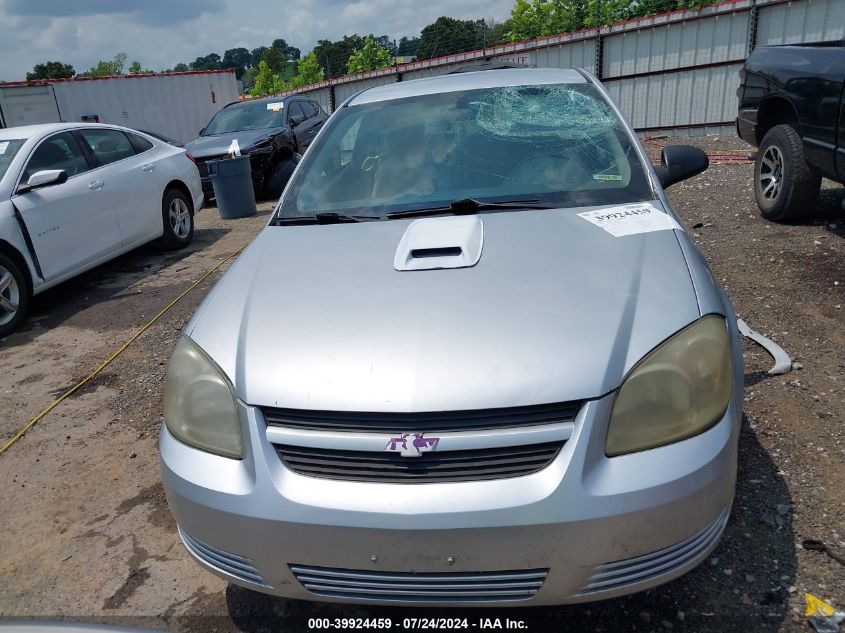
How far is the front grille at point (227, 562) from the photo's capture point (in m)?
1.81

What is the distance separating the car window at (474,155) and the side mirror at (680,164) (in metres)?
0.35

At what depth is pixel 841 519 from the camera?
Result: 2.40 m

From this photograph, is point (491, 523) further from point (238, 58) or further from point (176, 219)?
point (238, 58)

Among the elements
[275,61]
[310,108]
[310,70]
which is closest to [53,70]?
[275,61]

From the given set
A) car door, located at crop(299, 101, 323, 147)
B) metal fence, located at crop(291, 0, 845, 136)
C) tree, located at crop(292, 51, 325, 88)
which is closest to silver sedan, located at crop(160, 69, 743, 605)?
car door, located at crop(299, 101, 323, 147)

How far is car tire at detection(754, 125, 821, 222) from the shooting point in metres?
5.49

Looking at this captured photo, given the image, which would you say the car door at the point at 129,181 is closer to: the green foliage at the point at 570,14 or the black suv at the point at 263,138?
the black suv at the point at 263,138

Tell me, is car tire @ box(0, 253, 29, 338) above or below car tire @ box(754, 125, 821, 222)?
below

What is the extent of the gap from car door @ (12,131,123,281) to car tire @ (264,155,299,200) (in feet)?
14.4

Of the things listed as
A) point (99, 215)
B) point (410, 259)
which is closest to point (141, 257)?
point (99, 215)

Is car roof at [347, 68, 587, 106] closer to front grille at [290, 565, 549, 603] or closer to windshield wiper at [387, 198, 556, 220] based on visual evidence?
windshield wiper at [387, 198, 556, 220]

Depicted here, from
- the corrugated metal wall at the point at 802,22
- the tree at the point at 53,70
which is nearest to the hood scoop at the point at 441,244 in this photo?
the corrugated metal wall at the point at 802,22

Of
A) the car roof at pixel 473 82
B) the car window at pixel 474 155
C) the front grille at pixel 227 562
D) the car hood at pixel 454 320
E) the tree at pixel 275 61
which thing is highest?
the tree at pixel 275 61

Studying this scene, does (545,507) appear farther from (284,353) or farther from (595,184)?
(595,184)
